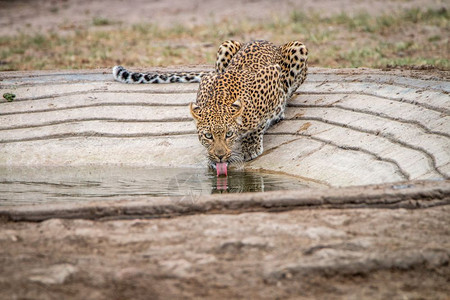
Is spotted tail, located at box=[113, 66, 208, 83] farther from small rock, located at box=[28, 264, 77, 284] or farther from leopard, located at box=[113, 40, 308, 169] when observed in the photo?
small rock, located at box=[28, 264, 77, 284]

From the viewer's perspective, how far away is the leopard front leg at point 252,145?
9523 mm

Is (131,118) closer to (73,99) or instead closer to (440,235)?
(73,99)

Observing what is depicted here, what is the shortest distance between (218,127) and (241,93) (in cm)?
84

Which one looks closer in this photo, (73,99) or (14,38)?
(73,99)

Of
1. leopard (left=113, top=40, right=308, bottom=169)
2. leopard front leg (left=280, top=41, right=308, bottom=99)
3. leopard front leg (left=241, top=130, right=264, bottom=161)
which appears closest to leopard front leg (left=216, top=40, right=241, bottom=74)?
leopard (left=113, top=40, right=308, bottom=169)

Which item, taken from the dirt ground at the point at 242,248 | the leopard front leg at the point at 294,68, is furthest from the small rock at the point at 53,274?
the leopard front leg at the point at 294,68

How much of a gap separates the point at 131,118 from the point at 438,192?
5.43 metres

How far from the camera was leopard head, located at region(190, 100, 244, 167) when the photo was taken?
8750 millimetres

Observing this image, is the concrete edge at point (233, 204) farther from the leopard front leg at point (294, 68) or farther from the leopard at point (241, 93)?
the leopard front leg at point (294, 68)

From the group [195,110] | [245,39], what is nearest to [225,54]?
[195,110]

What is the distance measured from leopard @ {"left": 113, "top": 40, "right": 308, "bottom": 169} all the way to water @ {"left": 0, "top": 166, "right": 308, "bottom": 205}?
434mm

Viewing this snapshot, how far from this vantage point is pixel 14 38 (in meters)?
17.4

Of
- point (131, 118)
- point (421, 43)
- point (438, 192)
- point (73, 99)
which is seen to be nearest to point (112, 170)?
point (131, 118)

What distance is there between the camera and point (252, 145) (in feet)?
31.3
